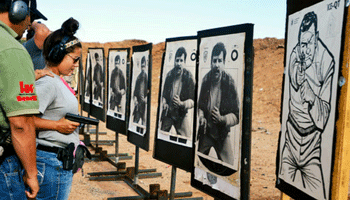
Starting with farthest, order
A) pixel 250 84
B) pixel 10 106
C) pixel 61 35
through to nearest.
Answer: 1. pixel 250 84
2. pixel 61 35
3. pixel 10 106

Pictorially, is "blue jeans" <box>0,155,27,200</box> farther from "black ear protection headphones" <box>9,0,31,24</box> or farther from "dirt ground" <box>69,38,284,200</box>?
"dirt ground" <box>69,38,284,200</box>

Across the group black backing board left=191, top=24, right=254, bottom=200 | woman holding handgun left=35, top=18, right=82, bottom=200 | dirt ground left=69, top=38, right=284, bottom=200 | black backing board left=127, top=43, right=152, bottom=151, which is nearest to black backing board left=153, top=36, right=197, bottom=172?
black backing board left=127, top=43, right=152, bottom=151

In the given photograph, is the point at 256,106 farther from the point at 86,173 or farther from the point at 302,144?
the point at 302,144

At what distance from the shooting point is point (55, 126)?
5.94 ft

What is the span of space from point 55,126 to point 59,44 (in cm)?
45

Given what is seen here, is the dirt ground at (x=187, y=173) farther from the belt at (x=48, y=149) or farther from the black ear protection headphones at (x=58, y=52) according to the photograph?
the black ear protection headphones at (x=58, y=52)

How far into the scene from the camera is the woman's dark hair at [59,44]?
6.33 ft

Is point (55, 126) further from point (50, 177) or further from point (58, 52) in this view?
point (58, 52)

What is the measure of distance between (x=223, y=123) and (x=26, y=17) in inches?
58.3

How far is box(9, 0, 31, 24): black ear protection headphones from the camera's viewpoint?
1.60 m

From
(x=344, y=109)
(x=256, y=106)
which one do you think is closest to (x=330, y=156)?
(x=344, y=109)

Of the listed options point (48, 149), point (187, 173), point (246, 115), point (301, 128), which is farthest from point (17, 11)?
point (187, 173)

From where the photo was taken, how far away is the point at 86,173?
5312 mm

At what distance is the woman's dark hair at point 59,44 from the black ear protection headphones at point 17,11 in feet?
0.97
